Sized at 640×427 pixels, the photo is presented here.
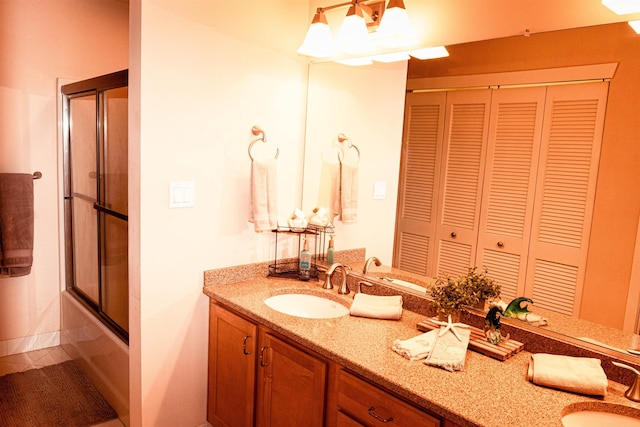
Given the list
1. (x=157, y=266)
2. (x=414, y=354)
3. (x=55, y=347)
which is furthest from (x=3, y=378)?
(x=414, y=354)

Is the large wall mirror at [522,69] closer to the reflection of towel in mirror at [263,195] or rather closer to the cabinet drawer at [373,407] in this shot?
the reflection of towel in mirror at [263,195]

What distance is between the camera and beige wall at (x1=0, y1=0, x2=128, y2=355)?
9.32 feet

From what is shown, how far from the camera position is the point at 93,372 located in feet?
8.67

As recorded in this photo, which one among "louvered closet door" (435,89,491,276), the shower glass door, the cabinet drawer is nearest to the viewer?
the cabinet drawer

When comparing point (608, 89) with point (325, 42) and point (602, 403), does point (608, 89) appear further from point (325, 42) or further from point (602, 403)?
point (325, 42)

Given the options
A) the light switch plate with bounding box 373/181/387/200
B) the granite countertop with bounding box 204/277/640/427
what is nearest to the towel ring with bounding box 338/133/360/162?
the light switch plate with bounding box 373/181/387/200

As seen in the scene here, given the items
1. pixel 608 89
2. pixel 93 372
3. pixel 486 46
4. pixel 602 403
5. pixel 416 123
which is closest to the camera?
pixel 602 403

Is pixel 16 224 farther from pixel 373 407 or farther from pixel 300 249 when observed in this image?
pixel 373 407

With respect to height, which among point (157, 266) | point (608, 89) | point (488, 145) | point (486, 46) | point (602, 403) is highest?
point (486, 46)

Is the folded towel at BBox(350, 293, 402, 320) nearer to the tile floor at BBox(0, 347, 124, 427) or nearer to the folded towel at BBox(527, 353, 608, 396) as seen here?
the folded towel at BBox(527, 353, 608, 396)

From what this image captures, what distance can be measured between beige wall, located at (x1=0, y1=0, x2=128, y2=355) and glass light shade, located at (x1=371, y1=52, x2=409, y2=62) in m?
2.13

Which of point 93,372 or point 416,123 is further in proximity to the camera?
point 93,372

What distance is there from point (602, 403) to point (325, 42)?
5.56 ft

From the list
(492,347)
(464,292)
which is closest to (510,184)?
(464,292)
